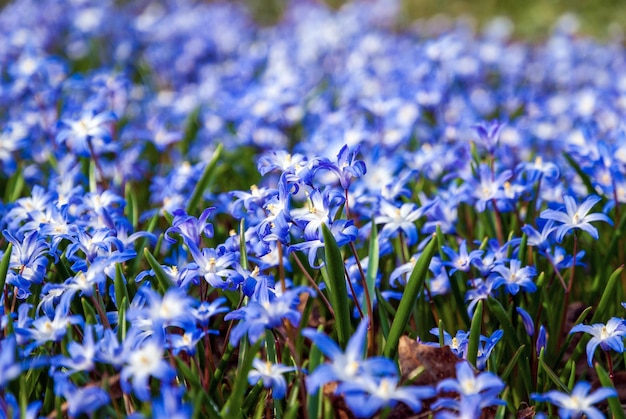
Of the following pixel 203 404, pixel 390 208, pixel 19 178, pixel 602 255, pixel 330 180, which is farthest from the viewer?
pixel 330 180

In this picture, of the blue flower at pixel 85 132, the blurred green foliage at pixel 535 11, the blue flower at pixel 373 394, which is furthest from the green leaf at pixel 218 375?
the blurred green foliage at pixel 535 11

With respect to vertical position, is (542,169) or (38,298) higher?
(542,169)

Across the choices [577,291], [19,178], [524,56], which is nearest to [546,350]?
[577,291]

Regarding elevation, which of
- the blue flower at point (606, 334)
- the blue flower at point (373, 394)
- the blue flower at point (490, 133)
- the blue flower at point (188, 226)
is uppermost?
the blue flower at point (490, 133)

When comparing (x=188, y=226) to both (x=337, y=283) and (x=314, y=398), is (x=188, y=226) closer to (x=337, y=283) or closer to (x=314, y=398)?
(x=337, y=283)

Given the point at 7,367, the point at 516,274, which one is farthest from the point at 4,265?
the point at 516,274

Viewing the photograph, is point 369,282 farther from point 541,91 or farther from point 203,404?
point 541,91

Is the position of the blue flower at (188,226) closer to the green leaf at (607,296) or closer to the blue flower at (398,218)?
the blue flower at (398,218)

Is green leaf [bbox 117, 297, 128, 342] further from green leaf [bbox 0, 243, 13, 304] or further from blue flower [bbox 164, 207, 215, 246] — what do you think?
green leaf [bbox 0, 243, 13, 304]
